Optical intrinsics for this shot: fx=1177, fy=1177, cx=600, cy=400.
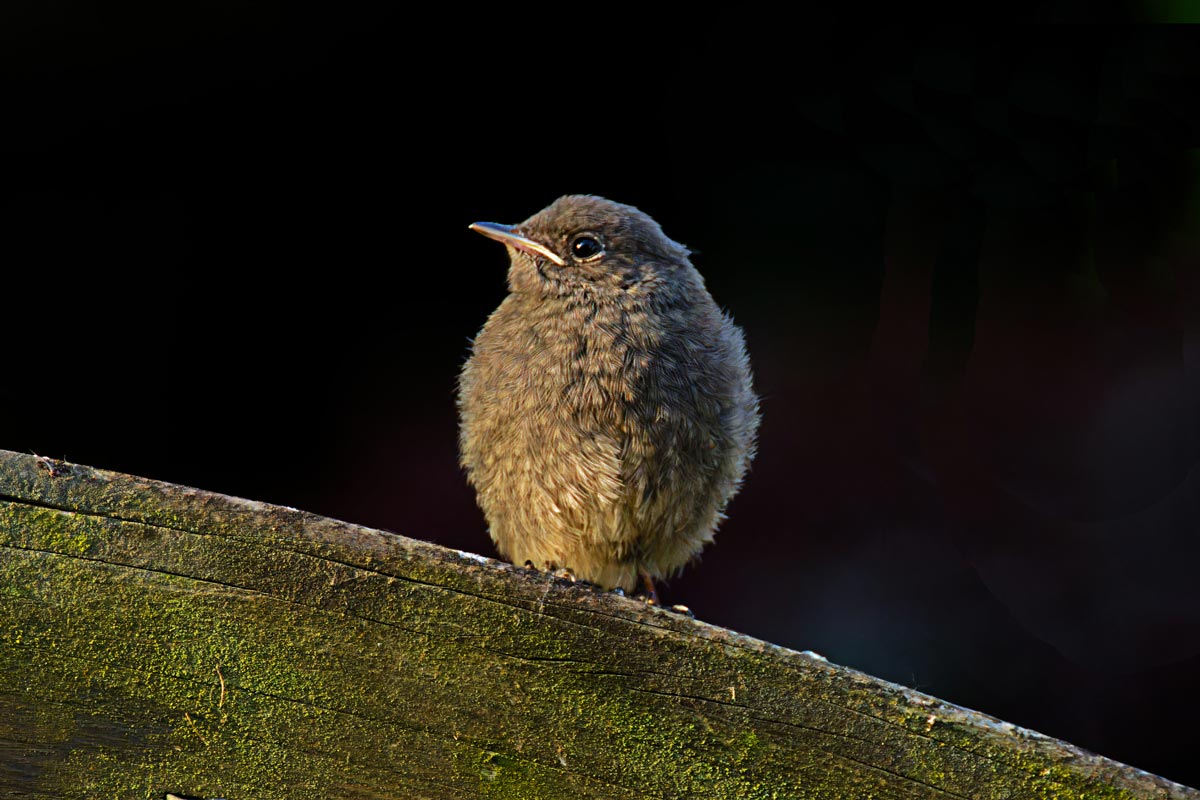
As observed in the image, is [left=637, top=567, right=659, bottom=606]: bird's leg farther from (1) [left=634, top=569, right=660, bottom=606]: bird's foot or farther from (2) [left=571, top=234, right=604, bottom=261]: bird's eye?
(2) [left=571, top=234, right=604, bottom=261]: bird's eye

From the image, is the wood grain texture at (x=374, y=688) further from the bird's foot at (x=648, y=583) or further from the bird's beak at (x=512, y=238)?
the bird's foot at (x=648, y=583)

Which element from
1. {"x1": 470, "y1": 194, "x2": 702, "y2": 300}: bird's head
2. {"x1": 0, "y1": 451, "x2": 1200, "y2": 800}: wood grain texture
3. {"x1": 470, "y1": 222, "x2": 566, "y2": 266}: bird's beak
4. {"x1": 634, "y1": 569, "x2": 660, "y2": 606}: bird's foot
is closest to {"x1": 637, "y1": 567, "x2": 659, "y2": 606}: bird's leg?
{"x1": 634, "y1": 569, "x2": 660, "y2": 606}: bird's foot

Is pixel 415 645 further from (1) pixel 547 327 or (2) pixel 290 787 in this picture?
(1) pixel 547 327

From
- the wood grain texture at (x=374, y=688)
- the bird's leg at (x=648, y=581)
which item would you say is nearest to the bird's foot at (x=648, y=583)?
the bird's leg at (x=648, y=581)

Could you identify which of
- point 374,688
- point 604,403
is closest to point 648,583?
point 604,403

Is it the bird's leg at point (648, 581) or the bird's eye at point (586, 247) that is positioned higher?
the bird's eye at point (586, 247)

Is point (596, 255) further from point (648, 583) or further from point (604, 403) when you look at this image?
point (648, 583)
